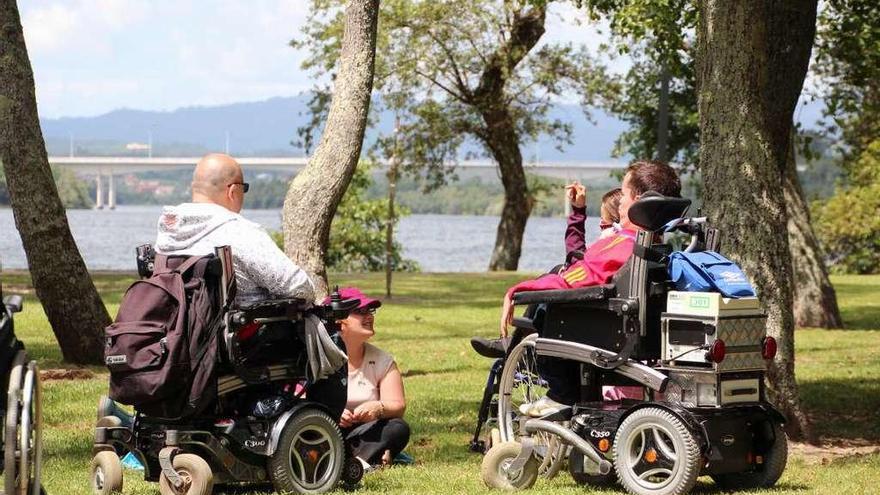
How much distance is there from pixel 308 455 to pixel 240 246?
3.41ft

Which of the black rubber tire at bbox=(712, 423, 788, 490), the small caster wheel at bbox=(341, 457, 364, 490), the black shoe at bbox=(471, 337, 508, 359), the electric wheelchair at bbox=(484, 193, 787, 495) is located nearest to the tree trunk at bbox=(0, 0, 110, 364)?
the black shoe at bbox=(471, 337, 508, 359)

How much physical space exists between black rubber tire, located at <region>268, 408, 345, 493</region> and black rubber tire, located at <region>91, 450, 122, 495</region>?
0.72 metres

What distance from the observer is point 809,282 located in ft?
73.2

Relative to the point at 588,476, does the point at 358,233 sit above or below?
below

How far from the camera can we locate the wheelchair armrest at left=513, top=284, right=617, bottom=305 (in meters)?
7.39

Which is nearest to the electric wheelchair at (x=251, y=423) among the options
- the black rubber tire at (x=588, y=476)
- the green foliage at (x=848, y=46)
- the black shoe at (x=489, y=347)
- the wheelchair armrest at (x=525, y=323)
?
the wheelchair armrest at (x=525, y=323)

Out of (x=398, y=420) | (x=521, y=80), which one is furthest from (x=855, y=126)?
(x=398, y=420)

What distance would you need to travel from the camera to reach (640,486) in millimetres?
7203

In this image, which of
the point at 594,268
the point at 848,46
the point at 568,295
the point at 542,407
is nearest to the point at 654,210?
the point at 594,268

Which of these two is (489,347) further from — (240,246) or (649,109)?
(649,109)

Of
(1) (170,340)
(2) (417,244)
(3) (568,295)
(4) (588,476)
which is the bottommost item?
(2) (417,244)

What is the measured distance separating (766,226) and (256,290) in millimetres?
4251

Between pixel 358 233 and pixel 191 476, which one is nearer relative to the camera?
pixel 191 476

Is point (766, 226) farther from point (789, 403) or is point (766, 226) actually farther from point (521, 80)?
point (521, 80)
